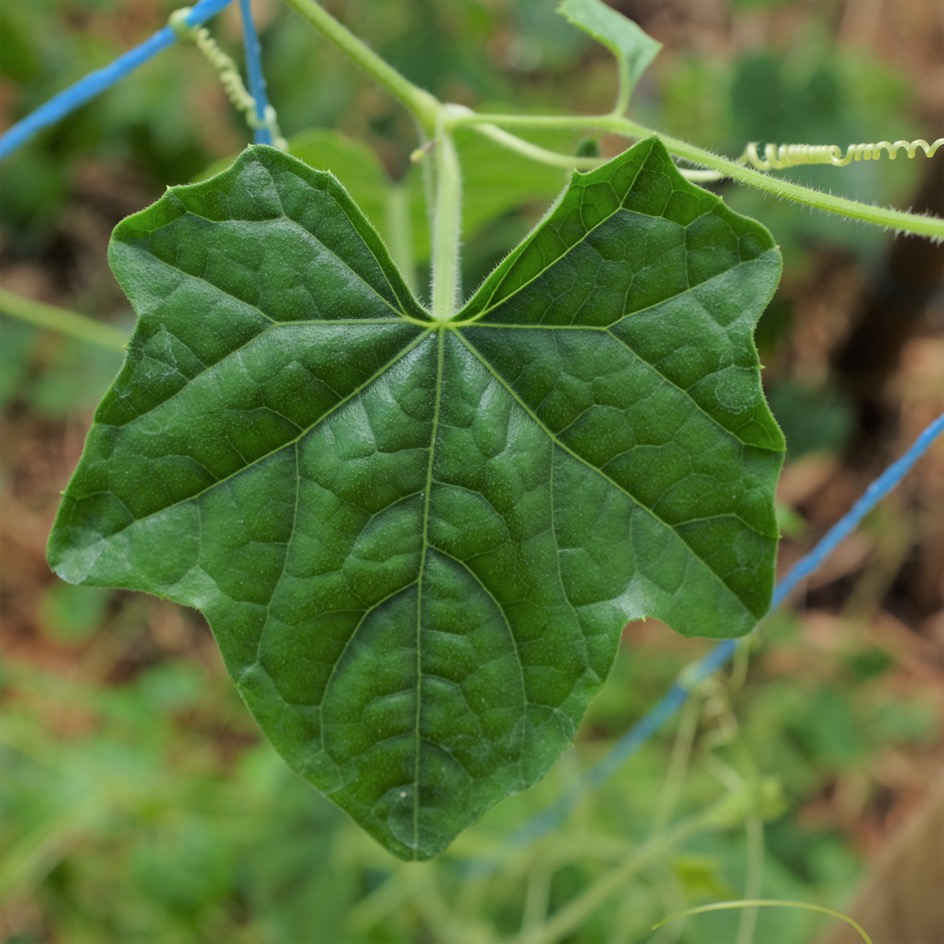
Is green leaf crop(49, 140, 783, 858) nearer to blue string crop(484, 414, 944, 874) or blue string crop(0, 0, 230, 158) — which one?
blue string crop(484, 414, 944, 874)

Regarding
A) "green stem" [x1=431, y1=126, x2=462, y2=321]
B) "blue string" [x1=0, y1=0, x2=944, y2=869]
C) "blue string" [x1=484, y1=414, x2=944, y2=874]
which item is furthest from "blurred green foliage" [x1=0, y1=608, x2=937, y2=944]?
"green stem" [x1=431, y1=126, x2=462, y2=321]

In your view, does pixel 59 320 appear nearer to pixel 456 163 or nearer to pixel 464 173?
pixel 464 173

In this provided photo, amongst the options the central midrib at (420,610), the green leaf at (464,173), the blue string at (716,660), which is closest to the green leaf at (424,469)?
the central midrib at (420,610)

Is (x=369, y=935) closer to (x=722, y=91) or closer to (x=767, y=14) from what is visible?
(x=722, y=91)

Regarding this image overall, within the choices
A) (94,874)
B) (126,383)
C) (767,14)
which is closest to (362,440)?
(126,383)

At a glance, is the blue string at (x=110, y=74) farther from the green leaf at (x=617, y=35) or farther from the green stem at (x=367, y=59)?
the green leaf at (x=617, y=35)

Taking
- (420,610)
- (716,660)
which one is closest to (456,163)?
(420,610)
